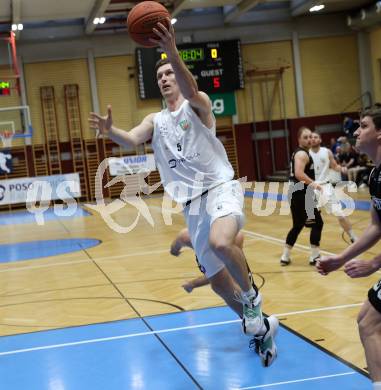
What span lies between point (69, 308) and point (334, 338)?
298 centimetres

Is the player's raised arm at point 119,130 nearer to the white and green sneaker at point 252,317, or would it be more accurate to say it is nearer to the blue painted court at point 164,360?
the white and green sneaker at point 252,317

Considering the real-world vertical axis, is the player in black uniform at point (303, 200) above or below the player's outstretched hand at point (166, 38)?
below

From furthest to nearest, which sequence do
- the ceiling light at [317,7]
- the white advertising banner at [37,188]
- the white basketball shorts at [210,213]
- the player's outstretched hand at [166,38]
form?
the ceiling light at [317,7] < the white advertising banner at [37,188] < the white basketball shorts at [210,213] < the player's outstretched hand at [166,38]

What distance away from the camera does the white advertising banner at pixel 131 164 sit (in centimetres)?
2277

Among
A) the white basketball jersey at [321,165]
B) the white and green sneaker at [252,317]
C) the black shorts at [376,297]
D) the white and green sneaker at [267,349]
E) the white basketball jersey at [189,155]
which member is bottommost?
the white and green sneaker at [267,349]

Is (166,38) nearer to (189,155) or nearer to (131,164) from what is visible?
(189,155)

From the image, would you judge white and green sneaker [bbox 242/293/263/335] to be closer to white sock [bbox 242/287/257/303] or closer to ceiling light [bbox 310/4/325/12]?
white sock [bbox 242/287/257/303]

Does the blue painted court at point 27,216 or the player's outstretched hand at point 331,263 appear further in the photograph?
the blue painted court at point 27,216

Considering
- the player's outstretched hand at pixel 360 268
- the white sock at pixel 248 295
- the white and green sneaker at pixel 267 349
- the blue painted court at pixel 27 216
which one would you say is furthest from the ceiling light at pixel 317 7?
the player's outstretched hand at pixel 360 268

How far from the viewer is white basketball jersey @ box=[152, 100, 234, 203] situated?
179 inches

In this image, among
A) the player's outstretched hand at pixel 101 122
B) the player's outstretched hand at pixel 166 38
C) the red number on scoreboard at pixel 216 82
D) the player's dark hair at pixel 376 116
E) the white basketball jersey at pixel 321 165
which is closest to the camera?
the player's dark hair at pixel 376 116

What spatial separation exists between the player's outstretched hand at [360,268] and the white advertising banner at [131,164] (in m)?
19.7

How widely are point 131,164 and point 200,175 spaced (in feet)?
60.2

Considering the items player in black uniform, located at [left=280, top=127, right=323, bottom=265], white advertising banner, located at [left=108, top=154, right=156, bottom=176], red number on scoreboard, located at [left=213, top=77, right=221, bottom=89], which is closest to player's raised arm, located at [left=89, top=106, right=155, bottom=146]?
player in black uniform, located at [left=280, top=127, right=323, bottom=265]
